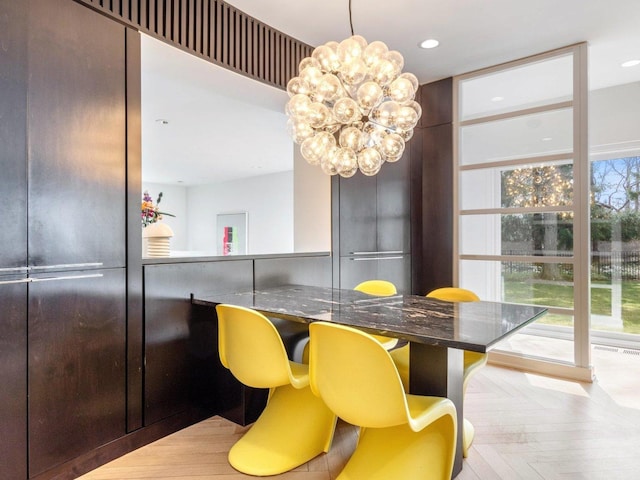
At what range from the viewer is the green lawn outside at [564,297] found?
3527mm

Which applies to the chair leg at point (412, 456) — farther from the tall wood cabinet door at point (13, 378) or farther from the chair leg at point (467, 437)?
the tall wood cabinet door at point (13, 378)

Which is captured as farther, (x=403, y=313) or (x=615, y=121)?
(x=615, y=121)

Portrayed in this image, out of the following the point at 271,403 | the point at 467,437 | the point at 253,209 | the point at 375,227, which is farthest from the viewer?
the point at 253,209

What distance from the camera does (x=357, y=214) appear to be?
12.5ft

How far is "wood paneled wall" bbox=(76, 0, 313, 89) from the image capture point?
7.57ft

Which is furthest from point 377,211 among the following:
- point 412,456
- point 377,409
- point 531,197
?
point 377,409

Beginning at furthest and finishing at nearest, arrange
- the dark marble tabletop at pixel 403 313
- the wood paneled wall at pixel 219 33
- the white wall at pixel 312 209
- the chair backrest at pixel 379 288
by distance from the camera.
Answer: the white wall at pixel 312 209 < the chair backrest at pixel 379 288 < the wood paneled wall at pixel 219 33 < the dark marble tabletop at pixel 403 313

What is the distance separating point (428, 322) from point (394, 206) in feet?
8.03

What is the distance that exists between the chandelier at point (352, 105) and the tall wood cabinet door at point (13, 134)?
1277mm

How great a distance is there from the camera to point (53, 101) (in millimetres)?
1969

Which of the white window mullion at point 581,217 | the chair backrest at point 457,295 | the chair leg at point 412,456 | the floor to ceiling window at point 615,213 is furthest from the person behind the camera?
the floor to ceiling window at point 615,213

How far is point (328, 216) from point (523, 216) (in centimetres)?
182

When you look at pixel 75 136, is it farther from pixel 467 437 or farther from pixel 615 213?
pixel 615 213

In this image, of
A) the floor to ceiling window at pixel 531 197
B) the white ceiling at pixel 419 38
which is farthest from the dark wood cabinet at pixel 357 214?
the white ceiling at pixel 419 38
